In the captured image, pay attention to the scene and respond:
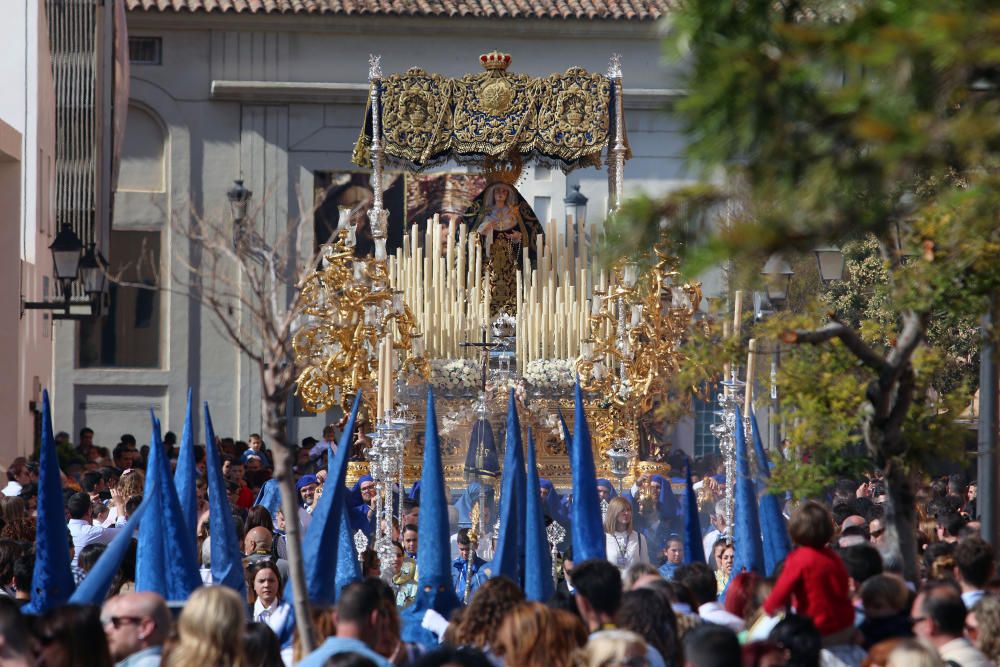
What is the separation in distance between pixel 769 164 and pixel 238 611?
7.79 ft

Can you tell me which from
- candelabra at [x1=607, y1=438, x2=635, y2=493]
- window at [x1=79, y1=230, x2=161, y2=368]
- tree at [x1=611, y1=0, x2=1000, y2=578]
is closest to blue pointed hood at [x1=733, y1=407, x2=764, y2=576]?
tree at [x1=611, y1=0, x2=1000, y2=578]

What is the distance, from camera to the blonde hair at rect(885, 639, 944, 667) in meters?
5.76

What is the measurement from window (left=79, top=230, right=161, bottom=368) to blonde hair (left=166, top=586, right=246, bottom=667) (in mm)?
24946

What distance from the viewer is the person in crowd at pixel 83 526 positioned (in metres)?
11.2

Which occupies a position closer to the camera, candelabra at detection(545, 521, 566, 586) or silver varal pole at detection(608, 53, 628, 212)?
candelabra at detection(545, 521, 566, 586)

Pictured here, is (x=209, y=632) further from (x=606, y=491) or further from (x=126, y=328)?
(x=126, y=328)

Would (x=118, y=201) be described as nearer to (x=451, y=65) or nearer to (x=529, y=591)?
(x=451, y=65)

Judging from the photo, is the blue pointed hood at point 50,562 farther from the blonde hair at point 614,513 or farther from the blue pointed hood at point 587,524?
the blonde hair at point 614,513

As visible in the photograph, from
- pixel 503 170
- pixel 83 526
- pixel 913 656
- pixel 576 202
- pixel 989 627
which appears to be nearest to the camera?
pixel 913 656

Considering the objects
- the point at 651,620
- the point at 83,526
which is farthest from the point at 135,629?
the point at 83,526

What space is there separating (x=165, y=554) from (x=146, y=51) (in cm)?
2295

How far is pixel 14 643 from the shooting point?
20.0ft

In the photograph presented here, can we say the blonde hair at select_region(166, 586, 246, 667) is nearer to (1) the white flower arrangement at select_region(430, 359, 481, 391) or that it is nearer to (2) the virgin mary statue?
(1) the white flower arrangement at select_region(430, 359, 481, 391)

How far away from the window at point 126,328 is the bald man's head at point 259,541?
20.7 m
